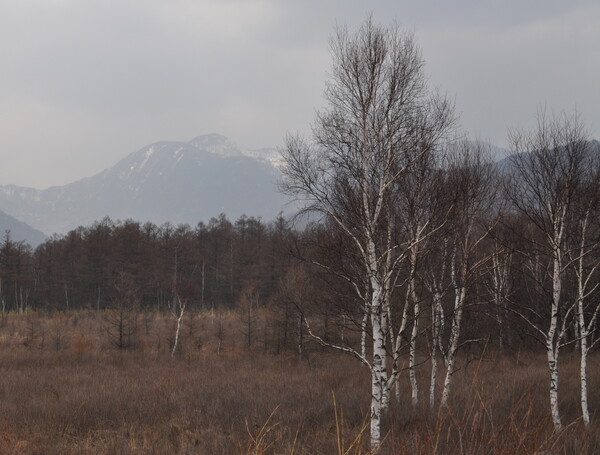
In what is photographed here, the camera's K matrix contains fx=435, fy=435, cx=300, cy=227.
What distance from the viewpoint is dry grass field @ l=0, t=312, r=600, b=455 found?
4.77 m

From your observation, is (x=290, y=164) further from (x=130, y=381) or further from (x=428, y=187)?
(x=130, y=381)

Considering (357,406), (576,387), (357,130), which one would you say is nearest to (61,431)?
(357,406)

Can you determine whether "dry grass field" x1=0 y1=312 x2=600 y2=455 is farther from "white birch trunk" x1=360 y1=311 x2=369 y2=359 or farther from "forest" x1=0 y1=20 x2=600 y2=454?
"white birch trunk" x1=360 y1=311 x2=369 y2=359

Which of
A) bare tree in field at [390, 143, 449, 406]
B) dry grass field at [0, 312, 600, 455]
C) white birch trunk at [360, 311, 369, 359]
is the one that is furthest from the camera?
bare tree in field at [390, 143, 449, 406]

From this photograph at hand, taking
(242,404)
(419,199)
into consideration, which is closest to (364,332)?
(242,404)

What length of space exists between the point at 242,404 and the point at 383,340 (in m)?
7.14

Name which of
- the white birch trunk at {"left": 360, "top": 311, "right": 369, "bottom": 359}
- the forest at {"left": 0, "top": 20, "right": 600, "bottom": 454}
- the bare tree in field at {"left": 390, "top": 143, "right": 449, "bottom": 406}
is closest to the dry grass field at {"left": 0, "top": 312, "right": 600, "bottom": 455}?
the forest at {"left": 0, "top": 20, "right": 600, "bottom": 454}

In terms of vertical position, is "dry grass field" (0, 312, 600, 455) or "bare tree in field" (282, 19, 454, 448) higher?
"bare tree in field" (282, 19, 454, 448)

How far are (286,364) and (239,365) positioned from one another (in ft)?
9.04

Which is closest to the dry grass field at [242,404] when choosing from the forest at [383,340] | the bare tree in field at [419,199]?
the forest at [383,340]

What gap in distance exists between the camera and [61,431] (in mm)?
10531

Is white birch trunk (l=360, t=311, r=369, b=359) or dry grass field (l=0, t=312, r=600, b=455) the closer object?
dry grass field (l=0, t=312, r=600, b=455)

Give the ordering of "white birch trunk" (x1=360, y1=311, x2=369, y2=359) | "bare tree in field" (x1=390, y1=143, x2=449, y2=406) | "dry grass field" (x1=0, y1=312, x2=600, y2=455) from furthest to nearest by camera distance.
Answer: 1. "bare tree in field" (x1=390, y1=143, x2=449, y2=406)
2. "white birch trunk" (x1=360, y1=311, x2=369, y2=359)
3. "dry grass field" (x1=0, y1=312, x2=600, y2=455)

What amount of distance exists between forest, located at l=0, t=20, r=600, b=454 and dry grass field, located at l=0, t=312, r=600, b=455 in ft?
0.29
